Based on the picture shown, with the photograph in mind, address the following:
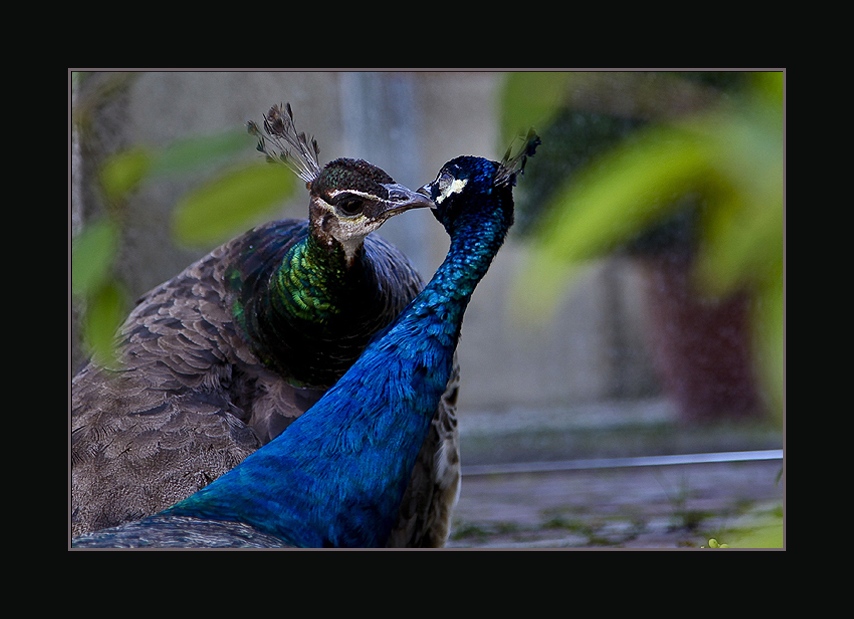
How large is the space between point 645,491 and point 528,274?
1.99 feet

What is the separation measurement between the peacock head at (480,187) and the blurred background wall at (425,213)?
0.09 meters

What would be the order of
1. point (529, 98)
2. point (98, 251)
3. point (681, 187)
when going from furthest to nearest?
1. point (681, 187)
2. point (529, 98)
3. point (98, 251)

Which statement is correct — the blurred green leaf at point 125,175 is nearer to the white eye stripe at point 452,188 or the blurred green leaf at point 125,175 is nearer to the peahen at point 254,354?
the peahen at point 254,354

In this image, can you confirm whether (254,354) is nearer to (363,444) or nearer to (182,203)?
(363,444)

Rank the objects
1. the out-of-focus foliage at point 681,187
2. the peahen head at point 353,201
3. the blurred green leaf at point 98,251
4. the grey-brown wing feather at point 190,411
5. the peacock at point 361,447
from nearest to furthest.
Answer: the blurred green leaf at point 98,251, the peacock at point 361,447, the peahen head at point 353,201, the grey-brown wing feather at point 190,411, the out-of-focus foliage at point 681,187

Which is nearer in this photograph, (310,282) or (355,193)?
(355,193)

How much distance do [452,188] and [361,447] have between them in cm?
53

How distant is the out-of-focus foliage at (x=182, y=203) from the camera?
44.4 inches

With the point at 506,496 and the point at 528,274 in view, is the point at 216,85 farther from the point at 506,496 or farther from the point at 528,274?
the point at 506,496

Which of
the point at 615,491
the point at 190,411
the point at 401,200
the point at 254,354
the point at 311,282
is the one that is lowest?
the point at 615,491

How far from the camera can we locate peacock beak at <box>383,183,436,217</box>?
192cm

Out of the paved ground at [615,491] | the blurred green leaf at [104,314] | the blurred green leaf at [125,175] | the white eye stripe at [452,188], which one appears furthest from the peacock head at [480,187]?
the blurred green leaf at [104,314]

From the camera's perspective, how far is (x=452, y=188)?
205cm

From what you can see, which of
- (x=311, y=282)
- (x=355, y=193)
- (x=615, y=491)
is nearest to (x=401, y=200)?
(x=355, y=193)
